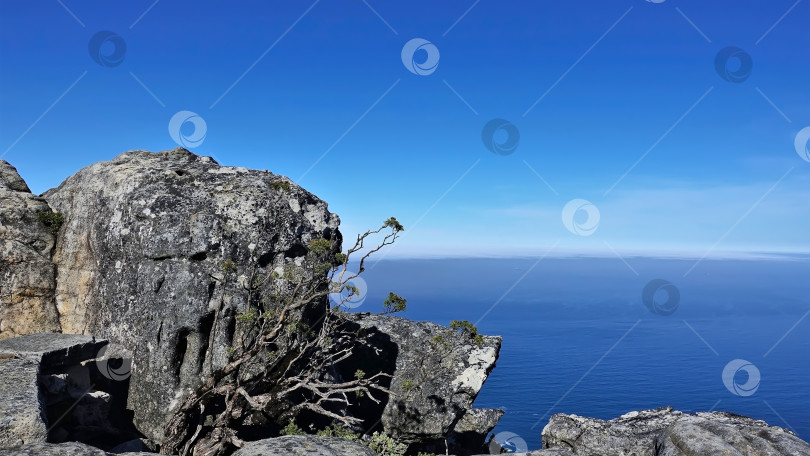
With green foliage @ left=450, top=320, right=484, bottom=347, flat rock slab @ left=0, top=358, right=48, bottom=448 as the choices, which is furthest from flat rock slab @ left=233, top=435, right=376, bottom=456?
green foliage @ left=450, top=320, right=484, bottom=347

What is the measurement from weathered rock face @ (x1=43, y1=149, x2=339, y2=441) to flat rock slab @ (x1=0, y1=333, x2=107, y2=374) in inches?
37.7

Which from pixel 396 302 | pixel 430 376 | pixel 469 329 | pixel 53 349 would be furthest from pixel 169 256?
pixel 469 329

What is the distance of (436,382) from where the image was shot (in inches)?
765

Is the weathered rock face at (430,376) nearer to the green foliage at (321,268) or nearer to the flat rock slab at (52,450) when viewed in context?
the green foliage at (321,268)

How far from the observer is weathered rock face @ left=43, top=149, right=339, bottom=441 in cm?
1572

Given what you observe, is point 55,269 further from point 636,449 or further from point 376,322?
point 636,449

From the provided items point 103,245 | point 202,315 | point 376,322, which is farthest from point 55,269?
point 376,322

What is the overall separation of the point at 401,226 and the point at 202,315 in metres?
6.29

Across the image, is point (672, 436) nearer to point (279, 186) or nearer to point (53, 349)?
point (279, 186)

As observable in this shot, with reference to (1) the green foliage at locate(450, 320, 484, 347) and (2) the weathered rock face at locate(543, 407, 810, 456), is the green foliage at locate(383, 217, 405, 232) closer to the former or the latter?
(1) the green foliage at locate(450, 320, 484, 347)

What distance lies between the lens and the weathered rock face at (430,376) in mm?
18688

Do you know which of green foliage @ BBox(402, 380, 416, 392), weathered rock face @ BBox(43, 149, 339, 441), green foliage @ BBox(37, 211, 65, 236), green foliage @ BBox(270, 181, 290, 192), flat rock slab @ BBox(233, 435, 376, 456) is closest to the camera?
flat rock slab @ BBox(233, 435, 376, 456)

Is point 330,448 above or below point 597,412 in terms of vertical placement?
below

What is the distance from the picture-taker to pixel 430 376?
773 inches
